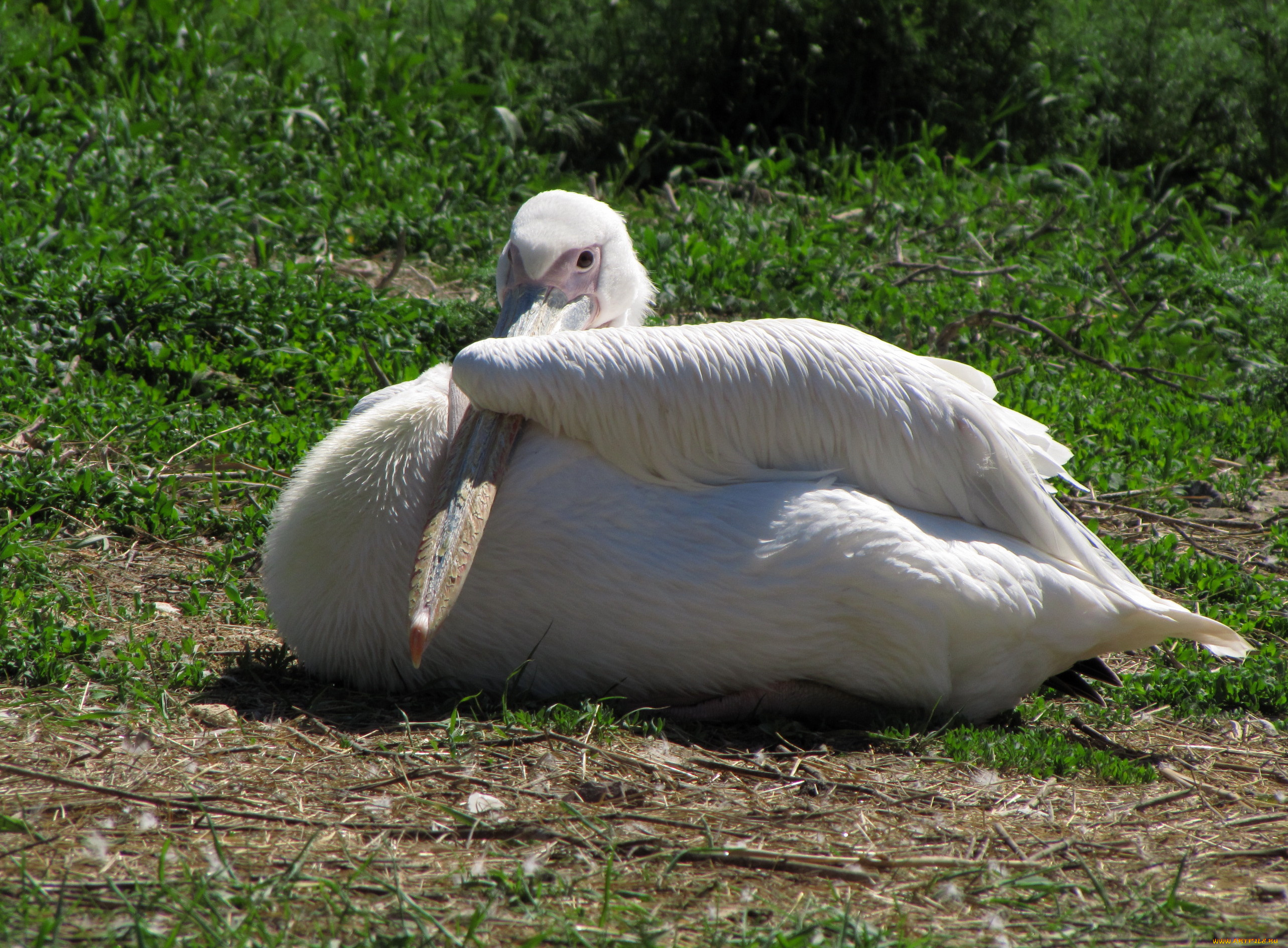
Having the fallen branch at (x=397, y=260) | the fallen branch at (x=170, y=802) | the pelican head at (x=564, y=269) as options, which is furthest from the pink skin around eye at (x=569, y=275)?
the fallen branch at (x=397, y=260)

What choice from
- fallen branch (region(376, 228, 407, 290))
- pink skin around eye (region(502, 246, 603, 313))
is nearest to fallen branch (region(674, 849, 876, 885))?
pink skin around eye (region(502, 246, 603, 313))

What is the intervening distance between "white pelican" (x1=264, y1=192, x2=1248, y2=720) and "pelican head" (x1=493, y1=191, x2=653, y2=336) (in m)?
0.37

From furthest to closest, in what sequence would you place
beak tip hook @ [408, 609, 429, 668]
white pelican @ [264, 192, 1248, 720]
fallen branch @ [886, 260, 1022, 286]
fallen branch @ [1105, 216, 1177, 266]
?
fallen branch @ [1105, 216, 1177, 266], fallen branch @ [886, 260, 1022, 286], white pelican @ [264, 192, 1248, 720], beak tip hook @ [408, 609, 429, 668]

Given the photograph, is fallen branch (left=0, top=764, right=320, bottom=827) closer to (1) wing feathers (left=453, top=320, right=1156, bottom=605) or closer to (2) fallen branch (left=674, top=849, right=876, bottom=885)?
(2) fallen branch (left=674, top=849, right=876, bottom=885)

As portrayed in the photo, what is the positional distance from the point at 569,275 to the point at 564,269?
0.08 feet

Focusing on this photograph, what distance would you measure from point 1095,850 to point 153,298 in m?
3.48

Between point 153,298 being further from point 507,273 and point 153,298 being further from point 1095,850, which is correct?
point 1095,850

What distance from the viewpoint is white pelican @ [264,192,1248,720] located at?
2770mm

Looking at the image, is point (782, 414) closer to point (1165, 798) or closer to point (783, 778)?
point (783, 778)

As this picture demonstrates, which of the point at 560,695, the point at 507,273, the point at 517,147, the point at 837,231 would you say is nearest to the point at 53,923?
the point at 560,695

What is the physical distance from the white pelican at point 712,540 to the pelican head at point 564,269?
366 millimetres

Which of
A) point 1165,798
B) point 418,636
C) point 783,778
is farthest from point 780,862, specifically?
point 1165,798

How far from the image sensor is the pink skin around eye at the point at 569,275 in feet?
11.0

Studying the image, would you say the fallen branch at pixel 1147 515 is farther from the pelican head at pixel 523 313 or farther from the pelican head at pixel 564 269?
the pelican head at pixel 564 269
